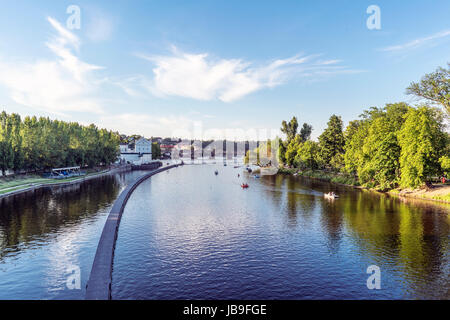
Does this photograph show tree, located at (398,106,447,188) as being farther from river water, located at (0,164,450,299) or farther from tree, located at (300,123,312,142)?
tree, located at (300,123,312,142)

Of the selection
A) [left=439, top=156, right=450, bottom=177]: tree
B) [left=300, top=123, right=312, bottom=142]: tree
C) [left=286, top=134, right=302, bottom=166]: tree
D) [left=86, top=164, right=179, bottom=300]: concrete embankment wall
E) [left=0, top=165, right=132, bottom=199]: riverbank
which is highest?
[left=300, top=123, right=312, bottom=142]: tree

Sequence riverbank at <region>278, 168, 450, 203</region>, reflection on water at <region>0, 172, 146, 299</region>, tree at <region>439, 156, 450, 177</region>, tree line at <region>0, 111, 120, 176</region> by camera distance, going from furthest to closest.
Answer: tree line at <region>0, 111, 120, 176</region> → riverbank at <region>278, 168, 450, 203</region> → tree at <region>439, 156, 450, 177</region> → reflection on water at <region>0, 172, 146, 299</region>

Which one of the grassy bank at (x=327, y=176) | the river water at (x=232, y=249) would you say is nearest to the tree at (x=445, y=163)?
the river water at (x=232, y=249)

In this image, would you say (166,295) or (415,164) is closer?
(166,295)

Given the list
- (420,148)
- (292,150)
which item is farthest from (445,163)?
(292,150)

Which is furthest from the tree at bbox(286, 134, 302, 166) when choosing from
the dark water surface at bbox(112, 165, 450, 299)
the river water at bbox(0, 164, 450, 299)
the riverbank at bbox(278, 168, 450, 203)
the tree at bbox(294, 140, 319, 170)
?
the dark water surface at bbox(112, 165, 450, 299)

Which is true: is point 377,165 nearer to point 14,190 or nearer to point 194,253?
point 194,253

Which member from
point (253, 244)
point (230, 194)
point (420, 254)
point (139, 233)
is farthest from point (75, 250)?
point (230, 194)
